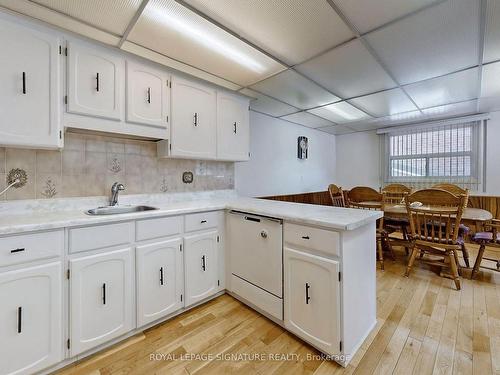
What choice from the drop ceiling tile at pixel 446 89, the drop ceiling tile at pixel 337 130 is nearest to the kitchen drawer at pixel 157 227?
the drop ceiling tile at pixel 446 89

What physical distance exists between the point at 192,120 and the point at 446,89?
2854 millimetres

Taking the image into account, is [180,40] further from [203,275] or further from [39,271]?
[203,275]

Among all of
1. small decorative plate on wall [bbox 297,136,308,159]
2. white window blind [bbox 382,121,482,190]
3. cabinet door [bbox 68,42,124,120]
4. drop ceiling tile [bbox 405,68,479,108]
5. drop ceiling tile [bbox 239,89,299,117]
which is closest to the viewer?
cabinet door [bbox 68,42,124,120]

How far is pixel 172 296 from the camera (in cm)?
184

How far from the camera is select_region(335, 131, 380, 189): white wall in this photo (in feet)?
16.3

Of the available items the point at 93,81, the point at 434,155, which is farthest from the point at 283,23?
the point at 434,155

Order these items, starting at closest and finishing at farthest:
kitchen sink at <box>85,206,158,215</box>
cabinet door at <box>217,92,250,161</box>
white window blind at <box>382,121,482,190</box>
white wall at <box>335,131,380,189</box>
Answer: kitchen sink at <box>85,206,158,215</box> → cabinet door at <box>217,92,250,161</box> → white window blind at <box>382,121,482,190</box> → white wall at <box>335,131,380,189</box>

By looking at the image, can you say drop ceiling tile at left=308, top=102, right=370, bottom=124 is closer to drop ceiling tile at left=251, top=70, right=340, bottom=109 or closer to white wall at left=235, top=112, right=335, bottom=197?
drop ceiling tile at left=251, top=70, right=340, bottom=109

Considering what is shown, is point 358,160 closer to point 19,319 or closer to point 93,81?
point 93,81

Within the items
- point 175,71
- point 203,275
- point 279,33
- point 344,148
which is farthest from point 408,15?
point 344,148

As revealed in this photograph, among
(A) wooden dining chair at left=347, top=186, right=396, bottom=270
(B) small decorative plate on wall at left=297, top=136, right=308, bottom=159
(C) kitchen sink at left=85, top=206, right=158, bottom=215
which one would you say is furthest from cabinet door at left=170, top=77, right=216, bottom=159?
Answer: (B) small decorative plate on wall at left=297, top=136, right=308, bottom=159

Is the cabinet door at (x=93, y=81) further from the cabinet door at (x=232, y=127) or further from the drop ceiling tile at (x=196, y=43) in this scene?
the cabinet door at (x=232, y=127)

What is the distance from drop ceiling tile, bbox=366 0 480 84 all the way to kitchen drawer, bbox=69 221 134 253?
7.23ft

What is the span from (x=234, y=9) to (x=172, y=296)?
2.05 metres
